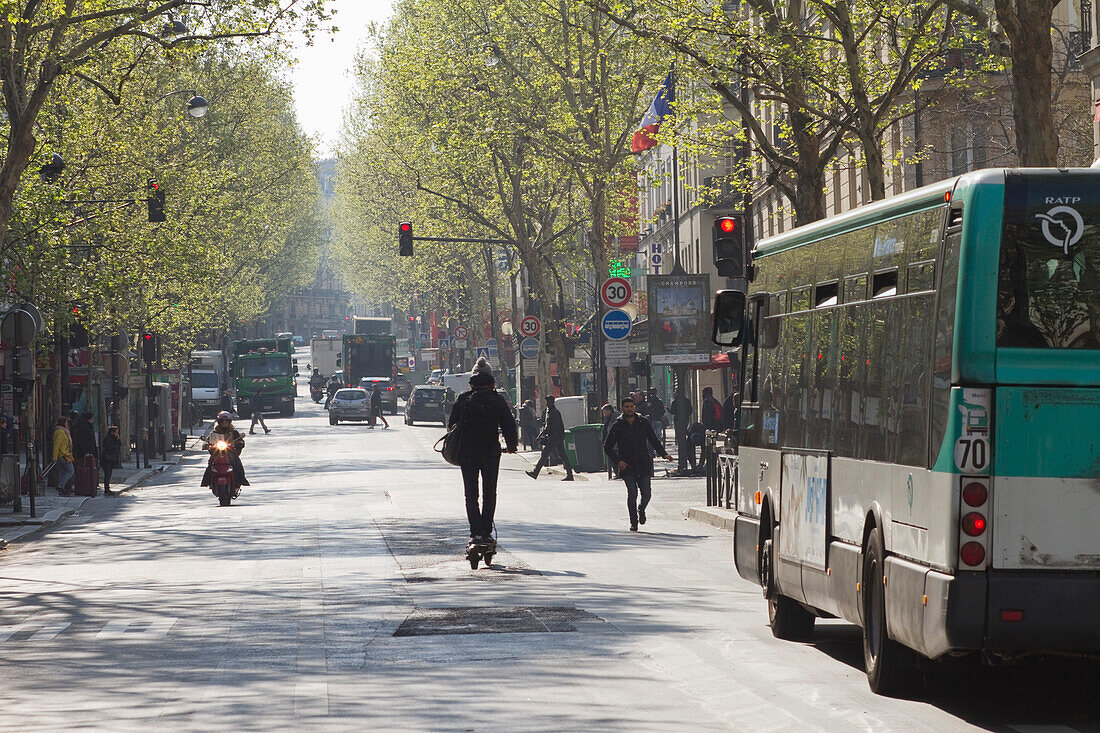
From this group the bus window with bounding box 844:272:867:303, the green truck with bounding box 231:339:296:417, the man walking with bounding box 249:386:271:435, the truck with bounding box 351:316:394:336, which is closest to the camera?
the bus window with bounding box 844:272:867:303

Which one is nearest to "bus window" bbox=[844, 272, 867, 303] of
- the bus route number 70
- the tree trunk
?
the bus route number 70

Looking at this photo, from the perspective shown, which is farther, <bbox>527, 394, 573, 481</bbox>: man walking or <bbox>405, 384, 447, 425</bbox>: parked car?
<bbox>405, 384, 447, 425</bbox>: parked car

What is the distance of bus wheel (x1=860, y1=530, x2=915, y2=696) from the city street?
11cm

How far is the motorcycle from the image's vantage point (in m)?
30.0

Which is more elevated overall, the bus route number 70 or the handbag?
the bus route number 70

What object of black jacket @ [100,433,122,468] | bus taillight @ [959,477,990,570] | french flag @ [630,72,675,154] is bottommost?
black jacket @ [100,433,122,468]

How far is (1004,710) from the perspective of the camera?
8.20 metres

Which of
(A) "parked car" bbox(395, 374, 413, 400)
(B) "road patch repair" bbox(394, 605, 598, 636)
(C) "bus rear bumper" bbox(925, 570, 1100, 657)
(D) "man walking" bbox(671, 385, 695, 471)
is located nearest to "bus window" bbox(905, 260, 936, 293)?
(C) "bus rear bumper" bbox(925, 570, 1100, 657)

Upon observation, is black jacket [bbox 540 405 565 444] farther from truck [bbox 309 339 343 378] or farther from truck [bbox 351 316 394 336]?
truck [bbox 351 316 394 336]

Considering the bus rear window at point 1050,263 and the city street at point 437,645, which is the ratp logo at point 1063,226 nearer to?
the bus rear window at point 1050,263

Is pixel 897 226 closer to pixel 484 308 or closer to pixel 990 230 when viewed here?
pixel 990 230

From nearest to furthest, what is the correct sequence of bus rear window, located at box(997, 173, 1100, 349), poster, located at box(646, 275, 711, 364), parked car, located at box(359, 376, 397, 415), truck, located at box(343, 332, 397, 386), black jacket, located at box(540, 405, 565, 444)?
bus rear window, located at box(997, 173, 1100, 349)
poster, located at box(646, 275, 711, 364)
black jacket, located at box(540, 405, 565, 444)
parked car, located at box(359, 376, 397, 415)
truck, located at box(343, 332, 397, 386)

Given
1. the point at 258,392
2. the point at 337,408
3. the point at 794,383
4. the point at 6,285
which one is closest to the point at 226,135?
the point at 337,408

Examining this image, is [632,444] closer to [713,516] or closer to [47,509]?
[713,516]
